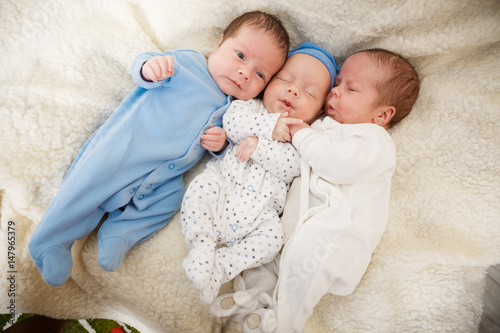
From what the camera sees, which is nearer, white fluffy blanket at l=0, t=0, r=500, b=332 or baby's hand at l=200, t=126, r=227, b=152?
white fluffy blanket at l=0, t=0, r=500, b=332

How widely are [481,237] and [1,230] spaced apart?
1.57 metres

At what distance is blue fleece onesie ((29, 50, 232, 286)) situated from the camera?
0.96 metres

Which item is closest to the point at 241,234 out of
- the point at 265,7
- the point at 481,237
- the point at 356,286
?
the point at 356,286

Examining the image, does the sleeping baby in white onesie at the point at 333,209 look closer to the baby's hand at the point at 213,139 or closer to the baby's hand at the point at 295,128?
the baby's hand at the point at 295,128

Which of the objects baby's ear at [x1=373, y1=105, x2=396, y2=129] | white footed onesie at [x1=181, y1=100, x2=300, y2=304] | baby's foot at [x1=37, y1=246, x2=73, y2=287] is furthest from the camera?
baby's ear at [x1=373, y1=105, x2=396, y2=129]

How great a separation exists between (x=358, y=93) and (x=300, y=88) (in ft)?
0.75

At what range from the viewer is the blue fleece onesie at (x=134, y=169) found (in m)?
0.96

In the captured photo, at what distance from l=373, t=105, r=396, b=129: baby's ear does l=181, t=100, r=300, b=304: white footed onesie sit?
0.38 meters

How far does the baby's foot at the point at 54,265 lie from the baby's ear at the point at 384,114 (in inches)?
47.8

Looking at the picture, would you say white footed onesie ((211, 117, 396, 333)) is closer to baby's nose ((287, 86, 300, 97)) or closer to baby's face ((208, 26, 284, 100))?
baby's nose ((287, 86, 300, 97))

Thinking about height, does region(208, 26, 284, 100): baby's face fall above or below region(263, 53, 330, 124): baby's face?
above

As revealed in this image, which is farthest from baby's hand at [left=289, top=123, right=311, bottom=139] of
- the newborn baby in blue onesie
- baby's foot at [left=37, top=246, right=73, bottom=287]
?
baby's foot at [left=37, top=246, right=73, bottom=287]

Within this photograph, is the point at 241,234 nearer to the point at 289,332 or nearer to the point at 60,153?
the point at 289,332

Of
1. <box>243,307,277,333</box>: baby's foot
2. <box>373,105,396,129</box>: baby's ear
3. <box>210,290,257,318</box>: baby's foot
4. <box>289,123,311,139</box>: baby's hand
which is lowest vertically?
<box>243,307,277,333</box>: baby's foot
